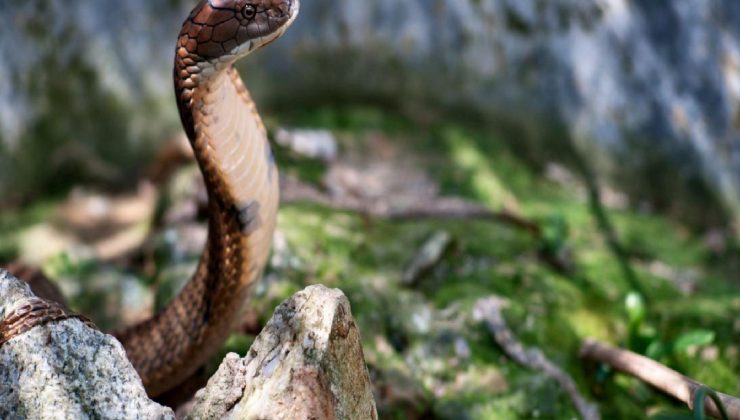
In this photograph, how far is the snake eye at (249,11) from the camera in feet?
7.96

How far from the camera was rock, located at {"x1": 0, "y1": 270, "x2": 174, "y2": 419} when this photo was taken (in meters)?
2.21

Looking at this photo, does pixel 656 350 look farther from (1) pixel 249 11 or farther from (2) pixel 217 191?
(1) pixel 249 11

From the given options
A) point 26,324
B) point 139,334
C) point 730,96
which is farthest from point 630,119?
point 26,324

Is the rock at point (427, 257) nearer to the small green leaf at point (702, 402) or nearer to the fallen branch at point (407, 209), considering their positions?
the fallen branch at point (407, 209)

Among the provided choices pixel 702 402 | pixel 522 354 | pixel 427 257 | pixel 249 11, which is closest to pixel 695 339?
pixel 522 354

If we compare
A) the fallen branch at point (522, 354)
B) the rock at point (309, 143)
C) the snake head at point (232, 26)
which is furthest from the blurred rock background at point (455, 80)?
the snake head at point (232, 26)

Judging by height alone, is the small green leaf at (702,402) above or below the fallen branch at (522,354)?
above

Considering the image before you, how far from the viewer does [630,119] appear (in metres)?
6.26

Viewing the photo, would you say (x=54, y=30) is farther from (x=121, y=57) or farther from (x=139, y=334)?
(x=139, y=334)

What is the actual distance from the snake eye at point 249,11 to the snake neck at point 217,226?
199mm

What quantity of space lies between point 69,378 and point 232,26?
1.17 m

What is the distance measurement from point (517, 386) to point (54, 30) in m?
4.46

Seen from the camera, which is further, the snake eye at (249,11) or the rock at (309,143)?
the rock at (309,143)

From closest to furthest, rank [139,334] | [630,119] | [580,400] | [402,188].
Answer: [139,334], [580,400], [402,188], [630,119]
